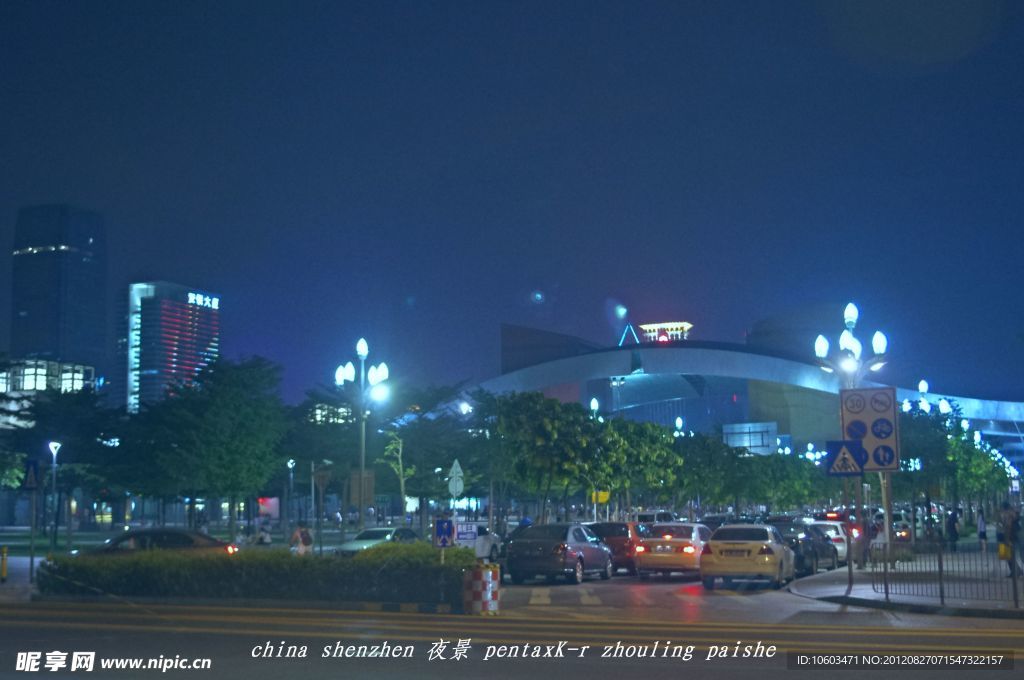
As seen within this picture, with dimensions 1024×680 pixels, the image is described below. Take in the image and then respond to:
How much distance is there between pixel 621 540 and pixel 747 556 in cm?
759

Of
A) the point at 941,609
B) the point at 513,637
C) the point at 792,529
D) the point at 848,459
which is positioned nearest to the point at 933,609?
the point at 941,609

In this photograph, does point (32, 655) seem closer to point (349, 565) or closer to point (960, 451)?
point (349, 565)

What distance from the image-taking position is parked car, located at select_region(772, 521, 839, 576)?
30328 mm

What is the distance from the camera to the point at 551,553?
2752 centimetres

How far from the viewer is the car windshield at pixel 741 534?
26.3m

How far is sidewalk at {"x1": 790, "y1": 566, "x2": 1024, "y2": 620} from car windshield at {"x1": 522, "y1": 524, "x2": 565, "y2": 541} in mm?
6015

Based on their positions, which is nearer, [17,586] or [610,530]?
[17,586]

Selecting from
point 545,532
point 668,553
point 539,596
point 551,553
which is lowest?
point 539,596

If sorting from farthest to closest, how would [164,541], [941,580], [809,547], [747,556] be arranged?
1. [809,547]
2. [164,541]
3. [747,556]
4. [941,580]

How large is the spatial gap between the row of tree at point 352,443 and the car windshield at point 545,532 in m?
16.5

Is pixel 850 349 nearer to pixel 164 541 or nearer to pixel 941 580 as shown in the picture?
pixel 941 580

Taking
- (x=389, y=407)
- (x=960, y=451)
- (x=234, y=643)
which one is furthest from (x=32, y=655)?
(x=960, y=451)

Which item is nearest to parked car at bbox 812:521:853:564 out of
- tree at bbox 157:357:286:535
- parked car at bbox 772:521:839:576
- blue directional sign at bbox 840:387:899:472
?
parked car at bbox 772:521:839:576

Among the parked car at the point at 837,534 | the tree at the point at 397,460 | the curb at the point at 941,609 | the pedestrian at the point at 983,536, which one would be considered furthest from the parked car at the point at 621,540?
the tree at the point at 397,460
